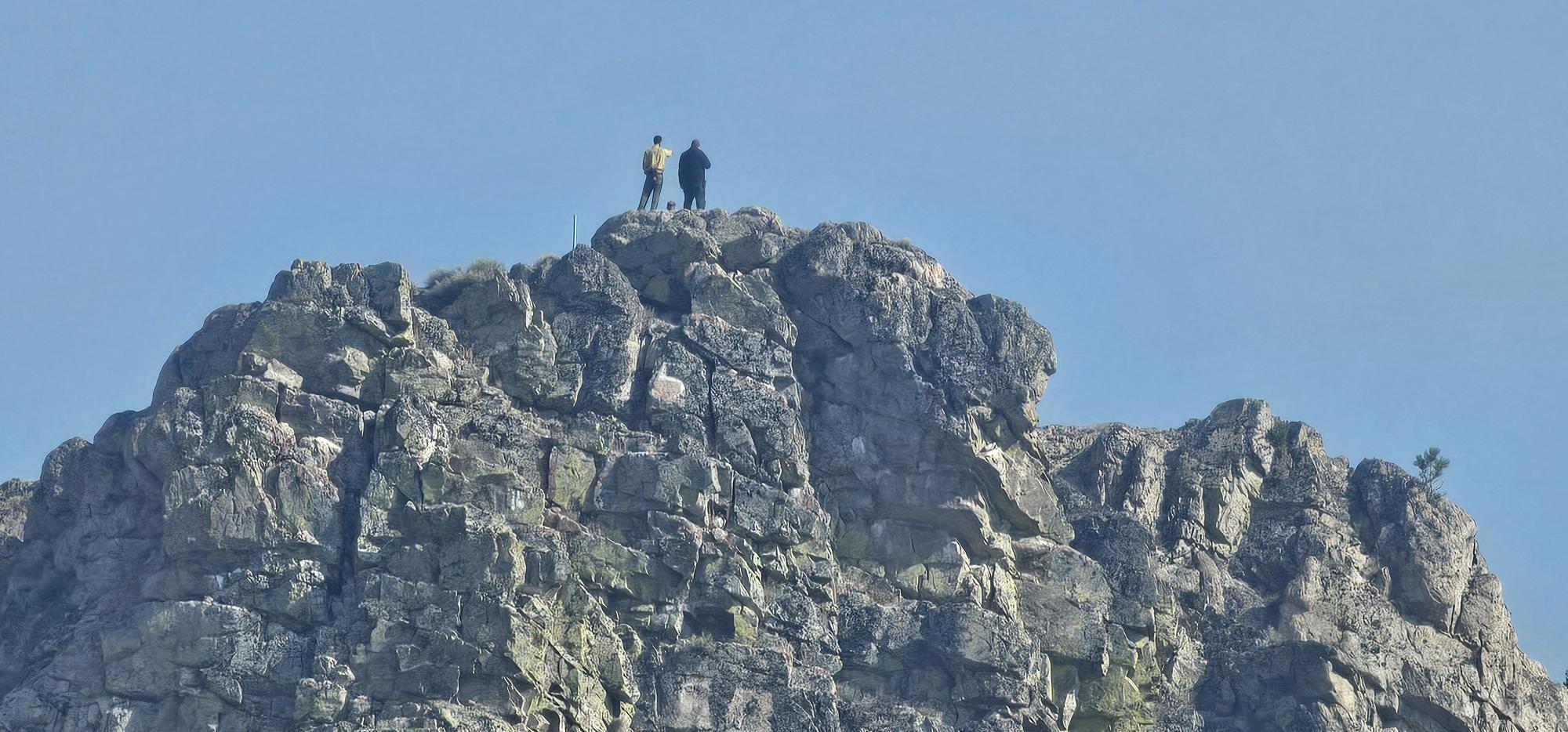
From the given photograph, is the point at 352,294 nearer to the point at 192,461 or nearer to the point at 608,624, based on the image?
the point at 192,461

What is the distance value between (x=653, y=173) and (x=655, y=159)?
1.65 ft

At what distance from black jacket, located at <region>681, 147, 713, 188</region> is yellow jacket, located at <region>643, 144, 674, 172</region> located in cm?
61

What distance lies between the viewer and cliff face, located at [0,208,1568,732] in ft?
243

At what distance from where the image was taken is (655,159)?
290 ft

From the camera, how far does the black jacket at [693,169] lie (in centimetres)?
8794

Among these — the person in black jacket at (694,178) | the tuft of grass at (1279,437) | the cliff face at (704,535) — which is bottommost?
the cliff face at (704,535)

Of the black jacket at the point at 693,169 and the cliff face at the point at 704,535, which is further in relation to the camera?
the black jacket at the point at 693,169

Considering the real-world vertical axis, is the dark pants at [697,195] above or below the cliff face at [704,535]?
above

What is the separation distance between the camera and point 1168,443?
86312 mm

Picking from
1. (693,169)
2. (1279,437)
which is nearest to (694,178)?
(693,169)

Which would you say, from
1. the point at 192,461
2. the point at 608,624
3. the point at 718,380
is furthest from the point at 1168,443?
the point at 192,461

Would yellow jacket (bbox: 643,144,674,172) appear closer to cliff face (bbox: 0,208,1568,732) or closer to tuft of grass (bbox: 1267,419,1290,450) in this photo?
cliff face (bbox: 0,208,1568,732)

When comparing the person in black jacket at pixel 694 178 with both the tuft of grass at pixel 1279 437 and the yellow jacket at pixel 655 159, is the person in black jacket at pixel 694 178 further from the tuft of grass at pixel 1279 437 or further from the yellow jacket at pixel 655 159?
the tuft of grass at pixel 1279 437

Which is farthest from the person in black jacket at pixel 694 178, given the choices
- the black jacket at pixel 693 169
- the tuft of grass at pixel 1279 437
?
the tuft of grass at pixel 1279 437
